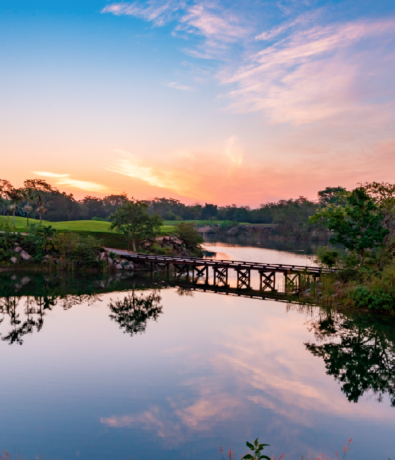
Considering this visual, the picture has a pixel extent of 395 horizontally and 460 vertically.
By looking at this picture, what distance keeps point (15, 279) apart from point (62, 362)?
2508 cm

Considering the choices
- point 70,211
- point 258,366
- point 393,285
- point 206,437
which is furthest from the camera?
point 70,211

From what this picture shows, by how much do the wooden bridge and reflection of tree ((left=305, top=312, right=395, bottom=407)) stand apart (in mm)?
9154

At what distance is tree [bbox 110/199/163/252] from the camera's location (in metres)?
51.9

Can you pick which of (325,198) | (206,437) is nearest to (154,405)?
(206,437)

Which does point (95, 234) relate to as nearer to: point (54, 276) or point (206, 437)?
point (54, 276)

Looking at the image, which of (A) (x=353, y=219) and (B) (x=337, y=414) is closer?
(B) (x=337, y=414)

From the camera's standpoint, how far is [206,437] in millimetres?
10953

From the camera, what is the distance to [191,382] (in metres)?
14.6

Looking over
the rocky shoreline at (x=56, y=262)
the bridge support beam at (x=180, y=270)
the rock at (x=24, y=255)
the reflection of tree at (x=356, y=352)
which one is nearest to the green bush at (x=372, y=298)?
the reflection of tree at (x=356, y=352)

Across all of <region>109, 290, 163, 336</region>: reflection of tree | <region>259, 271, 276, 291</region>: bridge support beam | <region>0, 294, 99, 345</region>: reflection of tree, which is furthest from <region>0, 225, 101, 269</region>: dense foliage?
<region>259, 271, 276, 291</region>: bridge support beam

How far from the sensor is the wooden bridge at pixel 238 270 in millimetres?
35000

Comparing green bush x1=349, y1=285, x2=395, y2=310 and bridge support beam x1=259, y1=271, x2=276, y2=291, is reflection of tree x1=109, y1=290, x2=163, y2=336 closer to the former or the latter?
bridge support beam x1=259, y1=271, x2=276, y2=291

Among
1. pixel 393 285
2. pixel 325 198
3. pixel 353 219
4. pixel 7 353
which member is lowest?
pixel 7 353

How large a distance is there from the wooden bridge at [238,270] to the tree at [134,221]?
11.1ft
